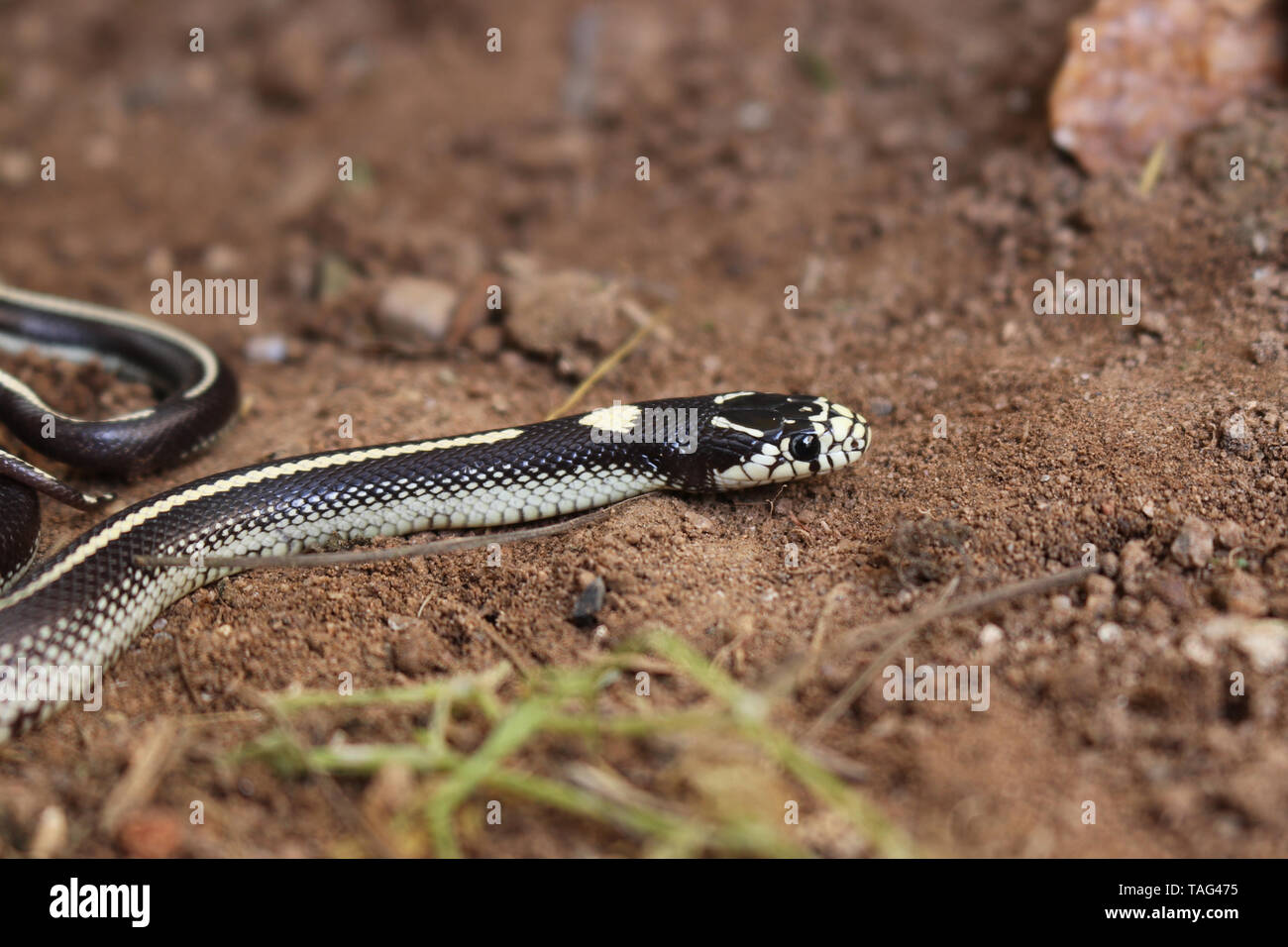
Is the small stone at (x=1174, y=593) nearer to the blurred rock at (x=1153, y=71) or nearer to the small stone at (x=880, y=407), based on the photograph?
the small stone at (x=880, y=407)

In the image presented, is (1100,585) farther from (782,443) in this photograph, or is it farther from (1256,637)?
(782,443)

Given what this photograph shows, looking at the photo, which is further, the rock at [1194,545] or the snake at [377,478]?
the snake at [377,478]

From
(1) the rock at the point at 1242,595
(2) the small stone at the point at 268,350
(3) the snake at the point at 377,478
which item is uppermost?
(2) the small stone at the point at 268,350

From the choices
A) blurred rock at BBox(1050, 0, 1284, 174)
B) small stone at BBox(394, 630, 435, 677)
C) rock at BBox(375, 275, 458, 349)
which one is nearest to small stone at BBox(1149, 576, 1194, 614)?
small stone at BBox(394, 630, 435, 677)

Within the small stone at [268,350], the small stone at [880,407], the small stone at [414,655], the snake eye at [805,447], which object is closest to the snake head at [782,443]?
the snake eye at [805,447]

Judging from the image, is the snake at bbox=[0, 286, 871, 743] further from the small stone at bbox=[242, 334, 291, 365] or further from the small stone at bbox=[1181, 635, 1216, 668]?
the small stone at bbox=[1181, 635, 1216, 668]

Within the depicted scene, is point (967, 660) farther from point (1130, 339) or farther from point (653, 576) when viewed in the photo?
point (1130, 339)

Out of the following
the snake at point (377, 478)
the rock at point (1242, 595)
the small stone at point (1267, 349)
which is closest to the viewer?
the rock at point (1242, 595)
